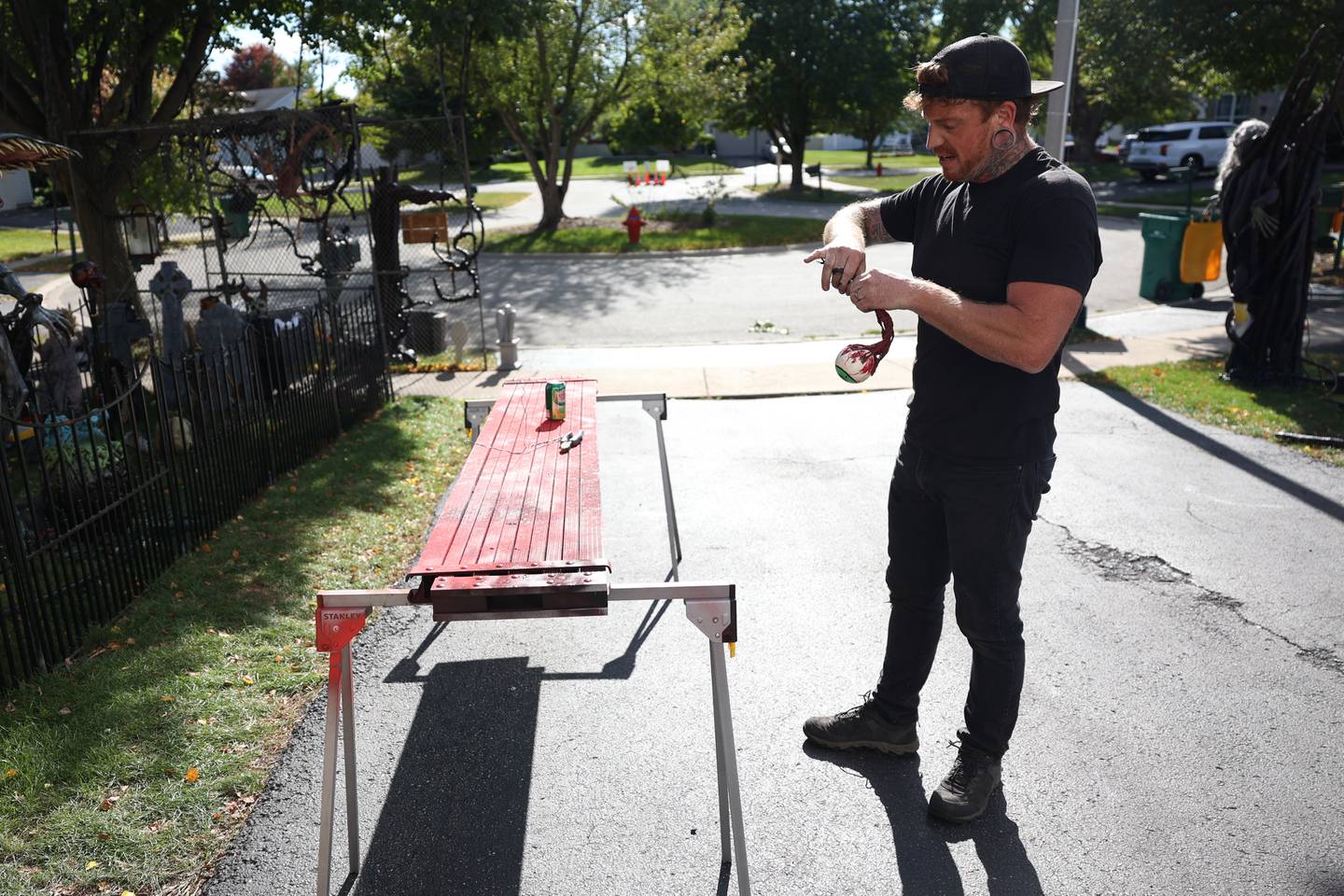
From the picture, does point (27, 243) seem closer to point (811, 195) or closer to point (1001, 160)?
point (811, 195)

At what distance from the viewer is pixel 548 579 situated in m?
2.90

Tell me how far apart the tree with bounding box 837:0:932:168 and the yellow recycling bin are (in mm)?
18531

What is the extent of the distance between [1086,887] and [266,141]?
35.5ft

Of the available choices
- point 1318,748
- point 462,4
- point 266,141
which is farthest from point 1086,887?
point 462,4

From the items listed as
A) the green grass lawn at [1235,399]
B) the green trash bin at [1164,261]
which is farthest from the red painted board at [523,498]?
the green trash bin at [1164,261]

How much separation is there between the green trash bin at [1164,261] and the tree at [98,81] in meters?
11.8

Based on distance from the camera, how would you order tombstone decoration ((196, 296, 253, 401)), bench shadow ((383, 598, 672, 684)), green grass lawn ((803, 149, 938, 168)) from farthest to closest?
green grass lawn ((803, 149, 938, 168)) → tombstone decoration ((196, 296, 253, 401)) → bench shadow ((383, 598, 672, 684))

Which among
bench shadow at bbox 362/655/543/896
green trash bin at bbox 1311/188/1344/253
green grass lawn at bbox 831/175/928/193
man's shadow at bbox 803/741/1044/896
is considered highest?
green grass lawn at bbox 831/175/928/193

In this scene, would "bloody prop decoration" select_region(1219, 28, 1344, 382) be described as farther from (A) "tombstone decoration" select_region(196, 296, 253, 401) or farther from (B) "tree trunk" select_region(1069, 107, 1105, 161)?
(B) "tree trunk" select_region(1069, 107, 1105, 161)

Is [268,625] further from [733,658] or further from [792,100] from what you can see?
[792,100]

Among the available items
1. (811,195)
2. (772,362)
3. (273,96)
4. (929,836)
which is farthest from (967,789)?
(273,96)

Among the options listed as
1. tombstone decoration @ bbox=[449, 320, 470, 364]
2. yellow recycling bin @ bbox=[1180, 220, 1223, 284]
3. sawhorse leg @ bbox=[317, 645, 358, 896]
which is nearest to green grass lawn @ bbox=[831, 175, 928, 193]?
yellow recycling bin @ bbox=[1180, 220, 1223, 284]

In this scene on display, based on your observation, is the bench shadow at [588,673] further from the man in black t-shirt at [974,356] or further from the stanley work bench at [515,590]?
the man in black t-shirt at [974,356]

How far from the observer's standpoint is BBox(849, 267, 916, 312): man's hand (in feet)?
9.36
